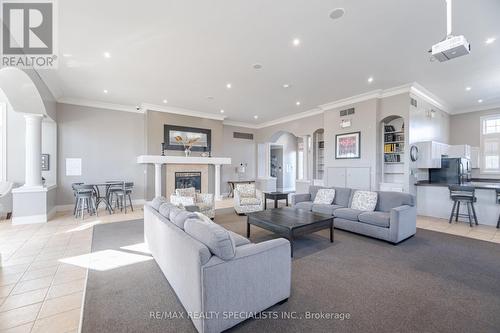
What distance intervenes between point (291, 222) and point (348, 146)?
13.4 ft

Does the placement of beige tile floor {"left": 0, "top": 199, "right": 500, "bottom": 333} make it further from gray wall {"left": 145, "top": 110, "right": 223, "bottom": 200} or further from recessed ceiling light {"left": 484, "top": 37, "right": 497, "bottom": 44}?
recessed ceiling light {"left": 484, "top": 37, "right": 497, "bottom": 44}

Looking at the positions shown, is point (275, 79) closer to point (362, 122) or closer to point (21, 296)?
point (362, 122)

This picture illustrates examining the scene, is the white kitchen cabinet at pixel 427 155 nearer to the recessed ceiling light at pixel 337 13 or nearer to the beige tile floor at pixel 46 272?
the beige tile floor at pixel 46 272

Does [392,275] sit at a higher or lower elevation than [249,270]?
lower

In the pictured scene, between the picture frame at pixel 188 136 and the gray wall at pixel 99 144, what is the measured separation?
888mm

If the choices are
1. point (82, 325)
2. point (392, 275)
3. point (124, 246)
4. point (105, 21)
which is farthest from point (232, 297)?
point (105, 21)

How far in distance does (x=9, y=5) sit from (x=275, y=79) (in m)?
4.32

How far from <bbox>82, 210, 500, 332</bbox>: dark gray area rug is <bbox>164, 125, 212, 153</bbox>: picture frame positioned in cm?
453

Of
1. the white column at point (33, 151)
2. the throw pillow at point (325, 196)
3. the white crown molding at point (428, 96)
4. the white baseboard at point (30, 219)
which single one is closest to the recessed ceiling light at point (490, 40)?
the white crown molding at point (428, 96)

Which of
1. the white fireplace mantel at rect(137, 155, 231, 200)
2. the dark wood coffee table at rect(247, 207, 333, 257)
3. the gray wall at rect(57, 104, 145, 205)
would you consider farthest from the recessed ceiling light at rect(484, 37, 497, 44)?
the gray wall at rect(57, 104, 145, 205)

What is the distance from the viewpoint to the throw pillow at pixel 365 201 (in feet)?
14.3

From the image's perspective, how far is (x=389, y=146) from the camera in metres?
6.09

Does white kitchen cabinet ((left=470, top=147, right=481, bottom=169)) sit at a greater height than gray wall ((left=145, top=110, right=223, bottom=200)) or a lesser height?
lesser

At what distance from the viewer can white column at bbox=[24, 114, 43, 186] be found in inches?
199
